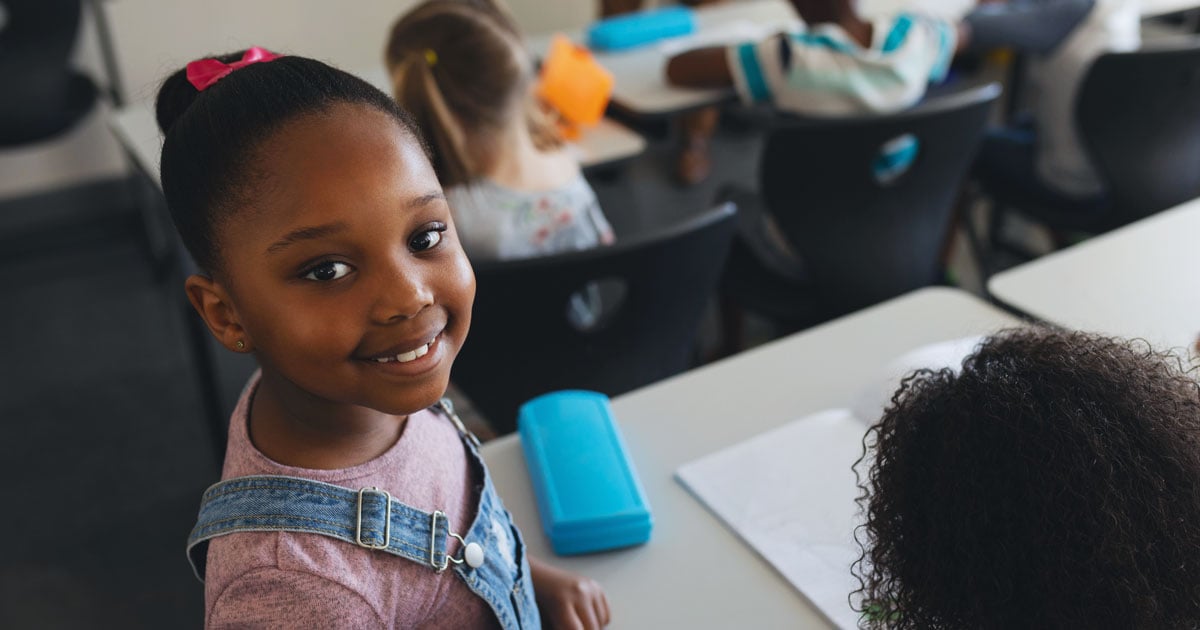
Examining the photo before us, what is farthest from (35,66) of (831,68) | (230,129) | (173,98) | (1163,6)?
(1163,6)

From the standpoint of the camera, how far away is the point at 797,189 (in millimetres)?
1763

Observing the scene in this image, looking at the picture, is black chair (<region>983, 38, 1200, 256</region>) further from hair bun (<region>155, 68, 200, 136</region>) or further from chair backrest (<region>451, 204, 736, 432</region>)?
hair bun (<region>155, 68, 200, 136</region>)

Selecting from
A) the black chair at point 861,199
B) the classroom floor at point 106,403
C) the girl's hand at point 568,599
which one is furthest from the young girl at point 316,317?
the classroom floor at point 106,403

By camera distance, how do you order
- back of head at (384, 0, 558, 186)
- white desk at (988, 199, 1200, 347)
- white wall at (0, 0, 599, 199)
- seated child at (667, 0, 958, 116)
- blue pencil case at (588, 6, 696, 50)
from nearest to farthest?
1. white desk at (988, 199, 1200, 347)
2. back of head at (384, 0, 558, 186)
3. seated child at (667, 0, 958, 116)
4. blue pencil case at (588, 6, 696, 50)
5. white wall at (0, 0, 599, 199)

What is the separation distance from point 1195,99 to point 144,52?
263 cm

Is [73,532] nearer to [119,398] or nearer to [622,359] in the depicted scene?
[119,398]

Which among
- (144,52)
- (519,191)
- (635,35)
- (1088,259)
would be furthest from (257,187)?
(144,52)

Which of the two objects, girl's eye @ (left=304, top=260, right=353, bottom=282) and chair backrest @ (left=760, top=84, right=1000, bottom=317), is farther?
chair backrest @ (left=760, top=84, right=1000, bottom=317)

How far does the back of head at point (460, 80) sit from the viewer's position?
1596 millimetres

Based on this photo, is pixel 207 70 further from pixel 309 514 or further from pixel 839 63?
pixel 839 63

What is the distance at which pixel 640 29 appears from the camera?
2719mm

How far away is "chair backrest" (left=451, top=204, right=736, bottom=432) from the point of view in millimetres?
1296

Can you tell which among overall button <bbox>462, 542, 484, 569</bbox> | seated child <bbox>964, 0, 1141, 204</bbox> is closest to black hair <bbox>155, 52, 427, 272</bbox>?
overall button <bbox>462, 542, 484, 569</bbox>

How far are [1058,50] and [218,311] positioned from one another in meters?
2.22
